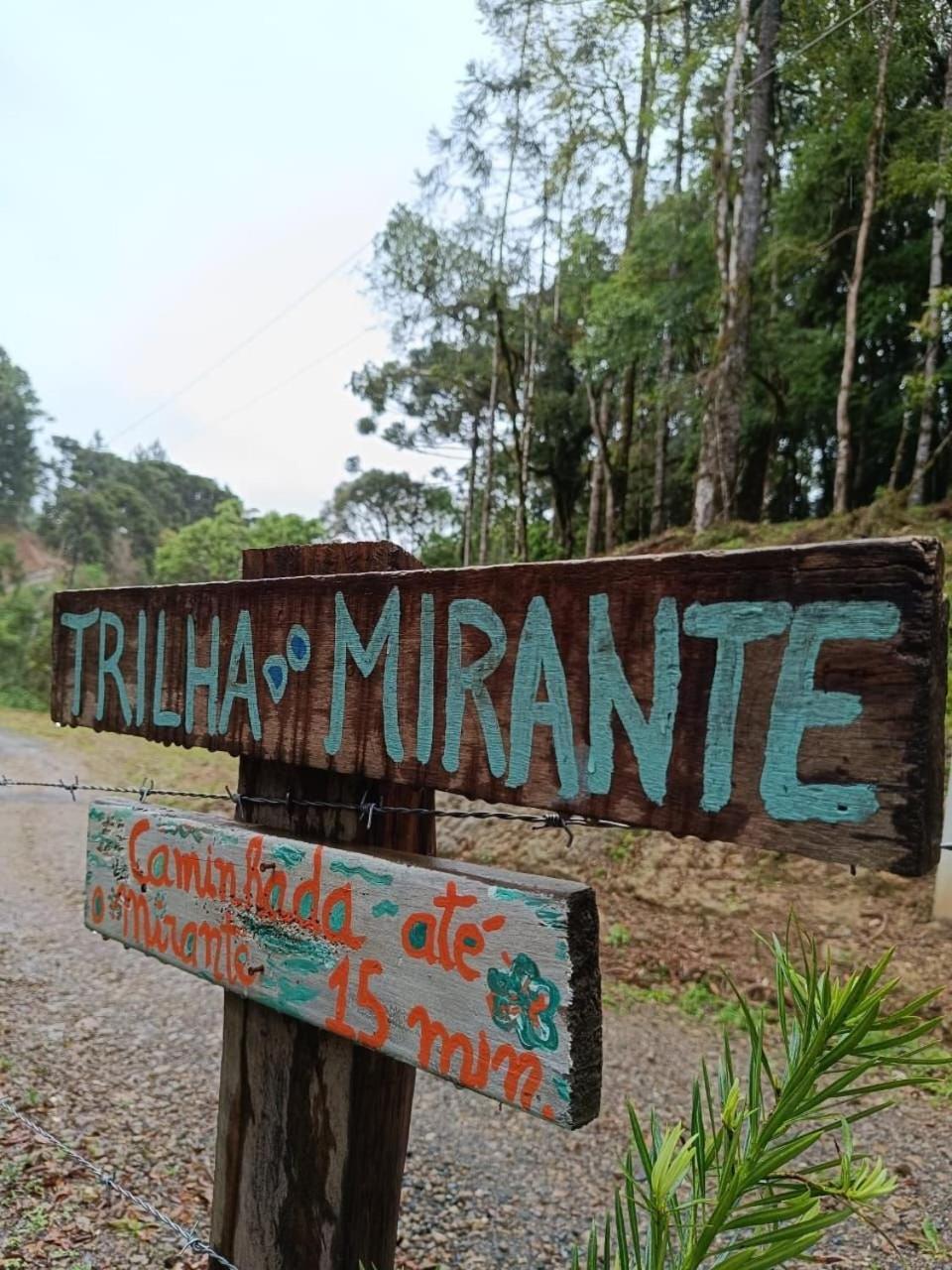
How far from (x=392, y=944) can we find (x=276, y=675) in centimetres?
41

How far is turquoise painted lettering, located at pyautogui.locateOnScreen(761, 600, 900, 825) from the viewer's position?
649 mm

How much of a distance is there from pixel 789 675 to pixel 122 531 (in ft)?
137

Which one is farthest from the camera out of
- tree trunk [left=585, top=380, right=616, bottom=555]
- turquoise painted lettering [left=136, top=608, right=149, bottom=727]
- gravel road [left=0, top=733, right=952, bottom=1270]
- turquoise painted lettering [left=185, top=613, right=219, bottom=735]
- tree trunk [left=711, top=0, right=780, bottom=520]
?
tree trunk [left=585, top=380, right=616, bottom=555]

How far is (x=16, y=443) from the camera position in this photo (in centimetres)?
3928

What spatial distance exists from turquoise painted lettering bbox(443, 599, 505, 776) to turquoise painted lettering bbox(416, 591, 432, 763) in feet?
0.09

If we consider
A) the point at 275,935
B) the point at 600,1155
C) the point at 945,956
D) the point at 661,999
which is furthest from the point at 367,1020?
the point at 945,956

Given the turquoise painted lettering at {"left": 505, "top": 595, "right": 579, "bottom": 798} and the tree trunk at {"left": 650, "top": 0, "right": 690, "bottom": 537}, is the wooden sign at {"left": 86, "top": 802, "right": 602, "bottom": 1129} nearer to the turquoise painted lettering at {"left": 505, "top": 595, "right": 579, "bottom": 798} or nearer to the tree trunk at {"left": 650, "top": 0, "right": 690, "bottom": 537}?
the turquoise painted lettering at {"left": 505, "top": 595, "right": 579, "bottom": 798}

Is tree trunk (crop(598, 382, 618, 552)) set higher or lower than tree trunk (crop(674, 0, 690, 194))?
lower

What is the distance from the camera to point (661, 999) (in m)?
3.93

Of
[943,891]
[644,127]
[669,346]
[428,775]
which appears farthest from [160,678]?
[644,127]

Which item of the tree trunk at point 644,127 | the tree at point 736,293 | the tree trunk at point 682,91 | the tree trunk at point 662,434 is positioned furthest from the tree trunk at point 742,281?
the tree trunk at point 644,127

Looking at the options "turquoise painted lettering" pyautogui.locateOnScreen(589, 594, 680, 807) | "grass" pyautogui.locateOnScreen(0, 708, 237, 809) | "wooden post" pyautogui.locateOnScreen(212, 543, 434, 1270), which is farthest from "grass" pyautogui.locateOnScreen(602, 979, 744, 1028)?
"grass" pyautogui.locateOnScreen(0, 708, 237, 809)

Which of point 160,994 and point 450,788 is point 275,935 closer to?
point 450,788

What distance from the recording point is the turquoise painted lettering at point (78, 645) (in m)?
1.45
